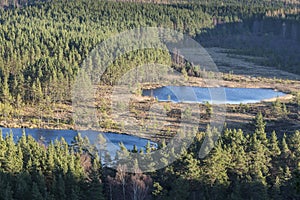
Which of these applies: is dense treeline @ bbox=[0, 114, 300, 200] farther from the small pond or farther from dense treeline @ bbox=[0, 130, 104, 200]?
the small pond

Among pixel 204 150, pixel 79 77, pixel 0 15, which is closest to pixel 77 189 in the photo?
pixel 204 150

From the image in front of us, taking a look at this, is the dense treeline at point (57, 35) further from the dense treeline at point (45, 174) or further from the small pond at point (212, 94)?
the dense treeline at point (45, 174)

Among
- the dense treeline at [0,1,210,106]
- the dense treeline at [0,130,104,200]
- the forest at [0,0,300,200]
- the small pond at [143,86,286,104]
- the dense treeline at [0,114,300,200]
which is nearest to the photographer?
the dense treeline at [0,130,104,200]

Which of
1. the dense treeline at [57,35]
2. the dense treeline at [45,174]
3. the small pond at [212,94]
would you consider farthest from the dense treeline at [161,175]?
the small pond at [212,94]

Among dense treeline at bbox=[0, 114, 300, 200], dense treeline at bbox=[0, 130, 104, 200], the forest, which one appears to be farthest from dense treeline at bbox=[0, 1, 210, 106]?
dense treeline at bbox=[0, 114, 300, 200]

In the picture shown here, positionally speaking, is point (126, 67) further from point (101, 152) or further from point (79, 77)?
point (101, 152)

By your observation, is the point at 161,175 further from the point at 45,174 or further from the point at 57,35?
the point at 57,35
